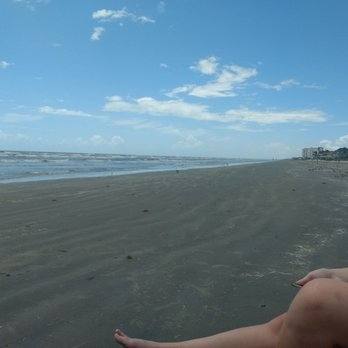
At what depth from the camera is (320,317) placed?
1.95 metres

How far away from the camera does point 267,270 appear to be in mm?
4559

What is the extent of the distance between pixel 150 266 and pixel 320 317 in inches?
111

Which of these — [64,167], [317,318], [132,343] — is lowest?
[132,343]

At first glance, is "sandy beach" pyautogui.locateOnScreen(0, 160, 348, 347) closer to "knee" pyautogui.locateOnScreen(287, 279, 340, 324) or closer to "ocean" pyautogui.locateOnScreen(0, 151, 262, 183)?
"knee" pyautogui.locateOnScreen(287, 279, 340, 324)

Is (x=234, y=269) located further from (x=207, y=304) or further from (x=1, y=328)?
(x=1, y=328)

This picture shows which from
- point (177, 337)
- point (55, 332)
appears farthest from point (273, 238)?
point (55, 332)

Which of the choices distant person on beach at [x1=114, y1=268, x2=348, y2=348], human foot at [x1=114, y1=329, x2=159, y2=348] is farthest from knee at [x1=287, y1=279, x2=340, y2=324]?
human foot at [x1=114, y1=329, x2=159, y2=348]

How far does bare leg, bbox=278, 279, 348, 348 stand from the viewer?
76.0 inches

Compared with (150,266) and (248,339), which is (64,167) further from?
(248,339)

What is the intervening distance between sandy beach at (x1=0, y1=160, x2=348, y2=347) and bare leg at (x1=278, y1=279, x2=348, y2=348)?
3.94 ft

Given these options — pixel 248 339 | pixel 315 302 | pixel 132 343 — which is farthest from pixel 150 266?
pixel 315 302

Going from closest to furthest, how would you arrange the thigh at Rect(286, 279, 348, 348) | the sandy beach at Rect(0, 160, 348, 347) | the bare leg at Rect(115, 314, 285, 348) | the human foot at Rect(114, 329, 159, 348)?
the thigh at Rect(286, 279, 348, 348) → the bare leg at Rect(115, 314, 285, 348) → the human foot at Rect(114, 329, 159, 348) → the sandy beach at Rect(0, 160, 348, 347)

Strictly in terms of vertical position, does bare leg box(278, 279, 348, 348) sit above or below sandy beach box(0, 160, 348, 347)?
above

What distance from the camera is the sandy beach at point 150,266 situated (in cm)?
322
